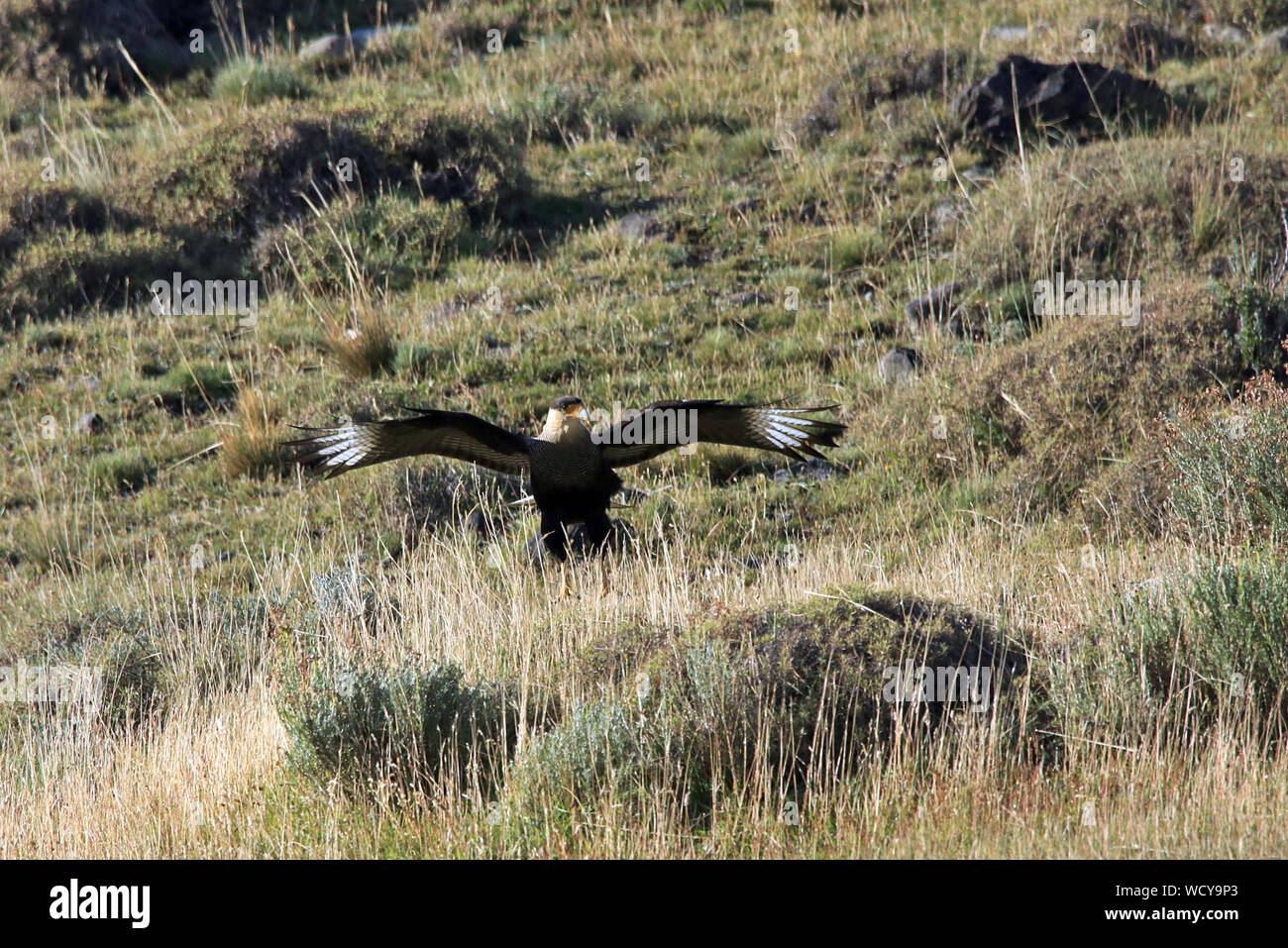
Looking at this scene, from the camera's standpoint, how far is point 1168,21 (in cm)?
1522

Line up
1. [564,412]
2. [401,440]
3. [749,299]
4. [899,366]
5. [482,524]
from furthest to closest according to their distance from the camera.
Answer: [749,299], [899,366], [482,524], [564,412], [401,440]

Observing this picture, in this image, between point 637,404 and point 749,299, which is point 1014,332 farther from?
point 637,404

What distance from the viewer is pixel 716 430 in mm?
6688

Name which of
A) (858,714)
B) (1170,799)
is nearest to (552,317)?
(858,714)

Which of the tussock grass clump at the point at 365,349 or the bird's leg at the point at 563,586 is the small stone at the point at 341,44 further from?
the bird's leg at the point at 563,586

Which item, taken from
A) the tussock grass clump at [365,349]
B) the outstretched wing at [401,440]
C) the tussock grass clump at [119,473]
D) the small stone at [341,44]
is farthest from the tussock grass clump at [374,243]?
the outstretched wing at [401,440]

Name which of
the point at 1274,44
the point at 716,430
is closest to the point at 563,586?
the point at 716,430

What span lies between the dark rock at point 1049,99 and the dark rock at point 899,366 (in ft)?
12.9

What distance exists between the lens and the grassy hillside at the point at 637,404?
485 centimetres

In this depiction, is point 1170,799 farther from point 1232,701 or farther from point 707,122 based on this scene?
point 707,122

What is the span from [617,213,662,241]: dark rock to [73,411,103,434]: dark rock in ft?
17.0

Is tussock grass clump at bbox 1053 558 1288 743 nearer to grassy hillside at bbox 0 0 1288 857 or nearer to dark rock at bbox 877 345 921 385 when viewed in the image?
grassy hillside at bbox 0 0 1288 857

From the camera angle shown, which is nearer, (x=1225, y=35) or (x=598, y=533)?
(x=598, y=533)

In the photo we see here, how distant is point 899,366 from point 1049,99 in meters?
4.78
